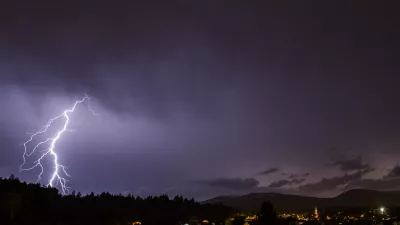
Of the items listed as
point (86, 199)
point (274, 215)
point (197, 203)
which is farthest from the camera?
point (197, 203)

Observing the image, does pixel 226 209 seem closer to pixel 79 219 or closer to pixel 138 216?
pixel 138 216

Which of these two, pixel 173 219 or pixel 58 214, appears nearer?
pixel 58 214

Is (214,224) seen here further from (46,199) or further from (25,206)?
(25,206)

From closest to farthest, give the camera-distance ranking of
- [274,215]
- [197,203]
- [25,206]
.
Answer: [25,206], [274,215], [197,203]

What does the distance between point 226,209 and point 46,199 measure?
152 feet

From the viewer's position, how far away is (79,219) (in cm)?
6209

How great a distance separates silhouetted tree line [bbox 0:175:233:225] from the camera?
53531 millimetres

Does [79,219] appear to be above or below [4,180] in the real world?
below

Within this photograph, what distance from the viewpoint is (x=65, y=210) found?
63.4 meters

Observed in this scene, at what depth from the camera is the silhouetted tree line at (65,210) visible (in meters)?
53.5

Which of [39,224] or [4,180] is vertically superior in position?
[4,180]

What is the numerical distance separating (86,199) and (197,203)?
116ft

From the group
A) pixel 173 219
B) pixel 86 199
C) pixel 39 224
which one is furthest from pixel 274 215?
pixel 39 224

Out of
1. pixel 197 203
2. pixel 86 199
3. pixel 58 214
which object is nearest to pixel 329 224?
pixel 197 203
